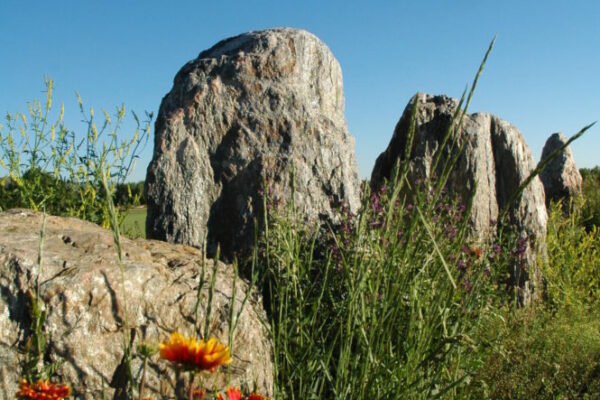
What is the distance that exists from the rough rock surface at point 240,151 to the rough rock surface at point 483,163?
1432mm

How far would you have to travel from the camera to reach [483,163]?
5.37 meters

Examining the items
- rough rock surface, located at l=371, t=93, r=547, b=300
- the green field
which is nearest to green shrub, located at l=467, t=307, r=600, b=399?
rough rock surface, located at l=371, t=93, r=547, b=300

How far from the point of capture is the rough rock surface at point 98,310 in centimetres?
214

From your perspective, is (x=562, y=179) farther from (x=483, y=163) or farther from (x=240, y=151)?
(x=240, y=151)

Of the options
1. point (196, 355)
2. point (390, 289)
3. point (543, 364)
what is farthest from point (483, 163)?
point (196, 355)

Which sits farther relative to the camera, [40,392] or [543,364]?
[543,364]

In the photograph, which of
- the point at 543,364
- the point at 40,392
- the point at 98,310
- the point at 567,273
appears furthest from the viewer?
the point at 567,273

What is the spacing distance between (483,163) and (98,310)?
162 inches

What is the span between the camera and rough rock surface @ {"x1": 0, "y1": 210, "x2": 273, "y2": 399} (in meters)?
2.14

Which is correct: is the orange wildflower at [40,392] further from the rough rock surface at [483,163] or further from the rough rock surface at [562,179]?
the rough rock surface at [562,179]

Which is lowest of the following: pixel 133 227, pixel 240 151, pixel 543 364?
pixel 543 364

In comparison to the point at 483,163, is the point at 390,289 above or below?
below

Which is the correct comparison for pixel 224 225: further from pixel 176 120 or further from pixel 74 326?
pixel 74 326

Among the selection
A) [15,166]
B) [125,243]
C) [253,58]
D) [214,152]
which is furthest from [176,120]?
[15,166]
